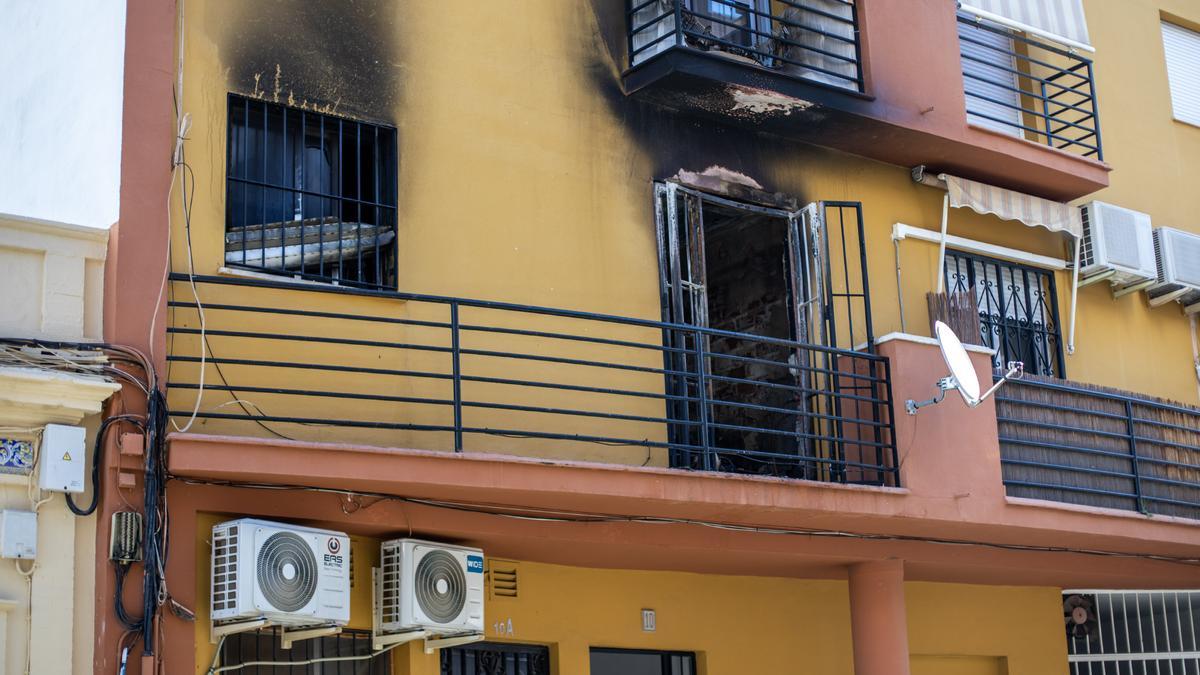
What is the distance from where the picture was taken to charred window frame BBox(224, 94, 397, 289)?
11.0 metres

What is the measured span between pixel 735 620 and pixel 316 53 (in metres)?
5.52

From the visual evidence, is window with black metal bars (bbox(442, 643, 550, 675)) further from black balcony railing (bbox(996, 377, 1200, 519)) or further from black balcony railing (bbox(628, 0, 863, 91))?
black balcony railing (bbox(628, 0, 863, 91))

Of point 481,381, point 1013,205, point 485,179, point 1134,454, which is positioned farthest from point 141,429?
point 1013,205

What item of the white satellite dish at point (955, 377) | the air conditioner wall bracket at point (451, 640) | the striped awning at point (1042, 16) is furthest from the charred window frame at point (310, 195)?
the striped awning at point (1042, 16)

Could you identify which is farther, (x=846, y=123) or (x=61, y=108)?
(x=846, y=123)

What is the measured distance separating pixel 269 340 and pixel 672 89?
155 inches

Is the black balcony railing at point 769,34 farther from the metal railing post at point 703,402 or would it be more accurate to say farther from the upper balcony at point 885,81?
the metal railing post at point 703,402

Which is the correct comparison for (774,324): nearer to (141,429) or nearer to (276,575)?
(276,575)

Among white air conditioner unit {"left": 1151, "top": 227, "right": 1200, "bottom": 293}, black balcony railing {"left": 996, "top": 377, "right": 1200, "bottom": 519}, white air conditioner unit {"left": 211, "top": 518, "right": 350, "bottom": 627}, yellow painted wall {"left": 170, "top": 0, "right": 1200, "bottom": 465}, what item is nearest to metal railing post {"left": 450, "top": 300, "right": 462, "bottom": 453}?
yellow painted wall {"left": 170, "top": 0, "right": 1200, "bottom": 465}

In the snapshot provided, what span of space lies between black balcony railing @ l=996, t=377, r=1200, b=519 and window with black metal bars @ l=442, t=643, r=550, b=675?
13.1 feet

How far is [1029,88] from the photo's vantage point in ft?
53.0

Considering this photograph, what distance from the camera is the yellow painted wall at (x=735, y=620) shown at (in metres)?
11.7

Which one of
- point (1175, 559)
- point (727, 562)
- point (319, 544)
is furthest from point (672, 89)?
point (1175, 559)

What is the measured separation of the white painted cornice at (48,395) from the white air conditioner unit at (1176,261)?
10.7 meters
